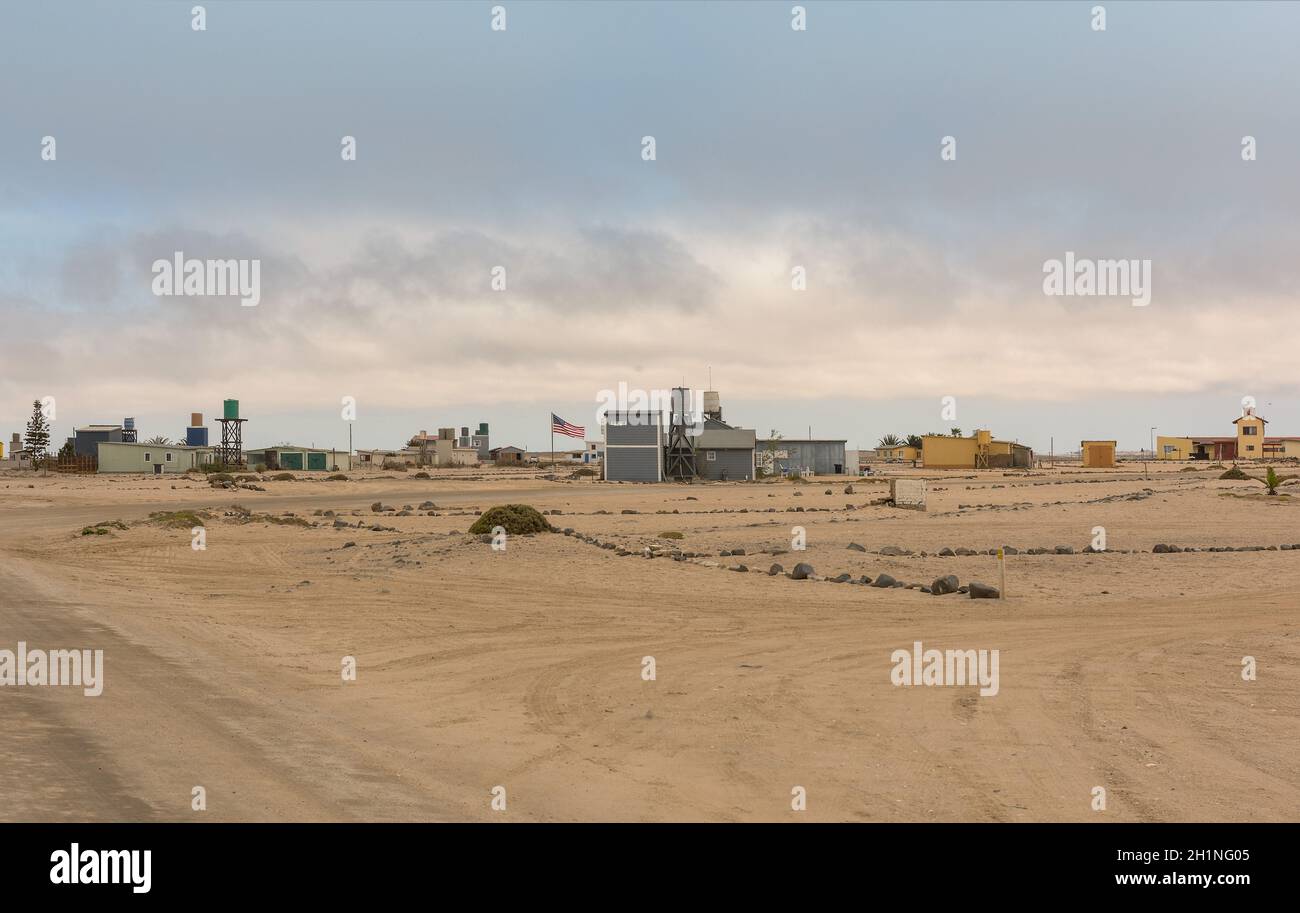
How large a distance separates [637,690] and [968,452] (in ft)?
368

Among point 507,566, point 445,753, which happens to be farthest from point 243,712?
point 507,566

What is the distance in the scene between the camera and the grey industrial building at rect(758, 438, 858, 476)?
97.1 meters

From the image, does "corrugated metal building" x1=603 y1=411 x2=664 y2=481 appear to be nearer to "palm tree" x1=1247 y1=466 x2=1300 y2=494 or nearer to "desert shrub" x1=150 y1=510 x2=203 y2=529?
"palm tree" x1=1247 y1=466 x2=1300 y2=494

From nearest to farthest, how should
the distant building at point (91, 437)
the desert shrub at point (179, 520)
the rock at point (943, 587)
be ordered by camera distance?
the rock at point (943, 587) → the desert shrub at point (179, 520) → the distant building at point (91, 437)

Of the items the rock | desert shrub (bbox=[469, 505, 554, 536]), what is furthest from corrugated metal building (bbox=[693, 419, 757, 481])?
the rock

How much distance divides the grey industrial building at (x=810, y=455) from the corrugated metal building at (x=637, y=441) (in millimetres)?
15562

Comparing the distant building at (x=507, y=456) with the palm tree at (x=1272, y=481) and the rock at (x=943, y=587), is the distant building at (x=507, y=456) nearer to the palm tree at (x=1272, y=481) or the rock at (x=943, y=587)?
the palm tree at (x=1272, y=481)

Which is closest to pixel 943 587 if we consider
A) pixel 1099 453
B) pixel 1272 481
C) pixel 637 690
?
pixel 637 690

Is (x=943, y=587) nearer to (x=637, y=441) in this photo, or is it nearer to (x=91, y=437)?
(x=637, y=441)

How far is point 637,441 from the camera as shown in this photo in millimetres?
83625

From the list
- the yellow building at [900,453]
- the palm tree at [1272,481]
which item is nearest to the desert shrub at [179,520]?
the palm tree at [1272,481]

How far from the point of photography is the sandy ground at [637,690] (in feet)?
23.9
